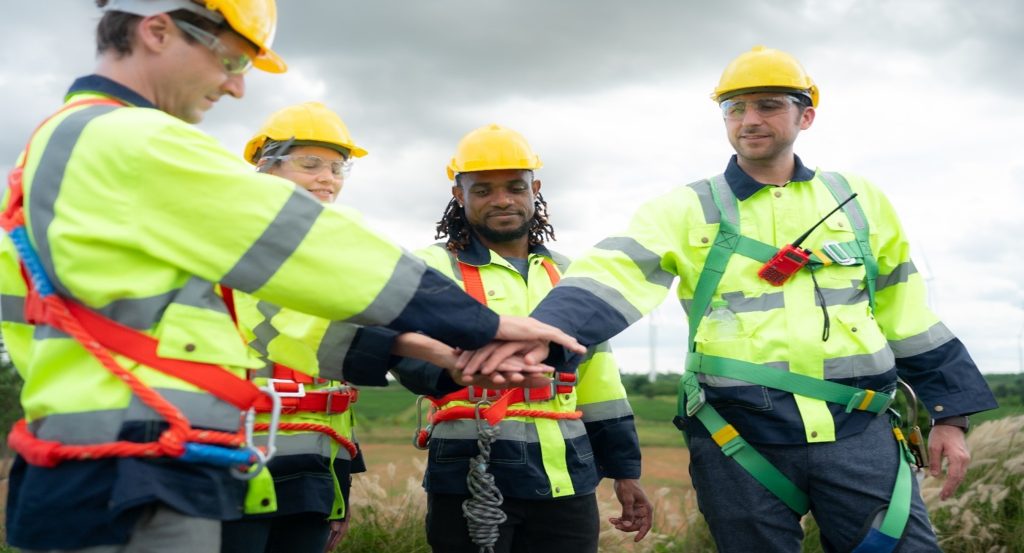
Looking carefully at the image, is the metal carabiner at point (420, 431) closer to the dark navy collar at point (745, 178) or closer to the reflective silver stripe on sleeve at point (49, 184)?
the dark navy collar at point (745, 178)

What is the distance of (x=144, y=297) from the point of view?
2.55 m

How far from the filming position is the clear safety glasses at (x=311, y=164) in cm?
519

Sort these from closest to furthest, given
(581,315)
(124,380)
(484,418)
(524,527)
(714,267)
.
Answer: (124,380), (581,315), (714,267), (484,418), (524,527)

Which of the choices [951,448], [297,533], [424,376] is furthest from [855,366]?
[297,533]

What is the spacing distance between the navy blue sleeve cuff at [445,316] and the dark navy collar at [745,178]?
5.81 feet

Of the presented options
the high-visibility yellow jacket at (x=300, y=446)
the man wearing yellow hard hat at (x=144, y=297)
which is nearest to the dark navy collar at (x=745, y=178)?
the high-visibility yellow jacket at (x=300, y=446)

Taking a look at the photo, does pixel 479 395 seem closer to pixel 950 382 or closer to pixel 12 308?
pixel 950 382

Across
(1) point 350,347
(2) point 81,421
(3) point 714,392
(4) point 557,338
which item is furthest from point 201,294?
(3) point 714,392

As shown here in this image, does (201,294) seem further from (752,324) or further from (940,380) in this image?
(940,380)

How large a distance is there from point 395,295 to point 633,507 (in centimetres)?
294

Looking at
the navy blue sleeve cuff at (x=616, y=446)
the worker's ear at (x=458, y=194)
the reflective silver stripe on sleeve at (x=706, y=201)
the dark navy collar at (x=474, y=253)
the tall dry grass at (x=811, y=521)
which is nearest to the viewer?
the reflective silver stripe on sleeve at (x=706, y=201)

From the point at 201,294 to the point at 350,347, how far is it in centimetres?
90

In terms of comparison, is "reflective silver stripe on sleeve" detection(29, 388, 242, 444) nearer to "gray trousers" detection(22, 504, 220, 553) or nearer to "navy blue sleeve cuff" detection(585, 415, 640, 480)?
"gray trousers" detection(22, 504, 220, 553)

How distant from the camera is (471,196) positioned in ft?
17.9
